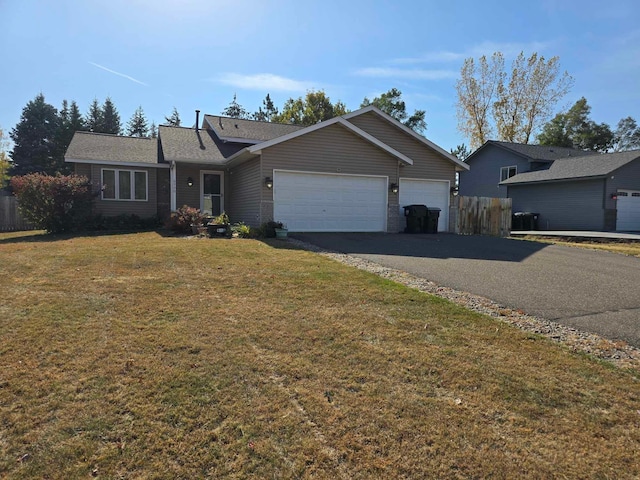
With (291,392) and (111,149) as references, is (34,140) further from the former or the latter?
(291,392)

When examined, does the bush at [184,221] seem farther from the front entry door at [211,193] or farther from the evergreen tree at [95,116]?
→ the evergreen tree at [95,116]

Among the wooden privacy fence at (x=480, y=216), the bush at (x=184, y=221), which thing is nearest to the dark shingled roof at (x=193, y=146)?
the bush at (x=184, y=221)

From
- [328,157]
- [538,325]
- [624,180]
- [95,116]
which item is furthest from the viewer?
[95,116]

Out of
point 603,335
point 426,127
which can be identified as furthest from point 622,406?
point 426,127

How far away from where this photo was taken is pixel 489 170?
104ft

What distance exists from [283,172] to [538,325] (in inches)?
403

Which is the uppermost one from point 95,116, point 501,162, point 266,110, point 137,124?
point 266,110

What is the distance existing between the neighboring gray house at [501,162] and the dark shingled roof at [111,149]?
24058 millimetres

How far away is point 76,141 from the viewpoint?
60.2 ft

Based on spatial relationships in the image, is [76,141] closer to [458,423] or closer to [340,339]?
[340,339]

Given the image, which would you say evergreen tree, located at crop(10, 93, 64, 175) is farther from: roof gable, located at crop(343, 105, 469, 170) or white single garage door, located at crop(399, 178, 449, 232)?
white single garage door, located at crop(399, 178, 449, 232)

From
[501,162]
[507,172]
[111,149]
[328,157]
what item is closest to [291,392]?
[328,157]

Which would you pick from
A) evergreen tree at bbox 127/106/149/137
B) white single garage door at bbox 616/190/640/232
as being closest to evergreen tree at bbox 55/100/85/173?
evergreen tree at bbox 127/106/149/137

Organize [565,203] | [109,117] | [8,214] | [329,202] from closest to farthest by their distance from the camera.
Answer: [329,202] → [8,214] → [565,203] → [109,117]
